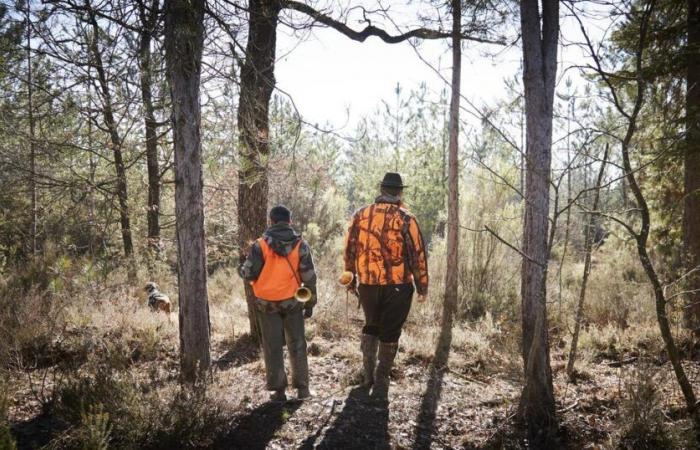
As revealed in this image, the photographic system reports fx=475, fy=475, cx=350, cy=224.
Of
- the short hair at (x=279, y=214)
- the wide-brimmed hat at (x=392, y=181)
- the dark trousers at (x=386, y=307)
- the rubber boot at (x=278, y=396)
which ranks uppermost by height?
the wide-brimmed hat at (x=392, y=181)

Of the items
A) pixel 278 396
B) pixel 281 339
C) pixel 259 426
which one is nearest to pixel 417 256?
pixel 281 339

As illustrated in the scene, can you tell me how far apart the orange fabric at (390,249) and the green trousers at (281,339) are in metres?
0.81

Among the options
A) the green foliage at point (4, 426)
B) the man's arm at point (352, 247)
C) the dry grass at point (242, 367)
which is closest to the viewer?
the green foliage at point (4, 426)

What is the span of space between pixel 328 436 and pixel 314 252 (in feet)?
36.2

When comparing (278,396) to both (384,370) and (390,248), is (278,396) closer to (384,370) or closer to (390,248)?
(384,370)

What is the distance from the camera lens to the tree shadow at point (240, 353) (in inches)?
246

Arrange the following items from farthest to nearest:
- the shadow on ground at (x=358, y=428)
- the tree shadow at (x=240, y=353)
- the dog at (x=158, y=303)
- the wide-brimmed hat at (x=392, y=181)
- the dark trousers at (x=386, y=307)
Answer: the dog at (x=158, y=303)
the tree shadow at (x=240, y=353)
the wide-brimmed hat at (x=392, y=181)
the dark trousers at (x=386, y=307)
the shadow on ground at (x=358, y=428)

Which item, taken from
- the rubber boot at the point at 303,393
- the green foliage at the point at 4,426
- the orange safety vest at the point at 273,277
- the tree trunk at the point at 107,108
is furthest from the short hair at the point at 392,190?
the green foliage at the point at 4,426

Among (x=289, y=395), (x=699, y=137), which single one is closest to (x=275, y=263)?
(x=289, y=395)

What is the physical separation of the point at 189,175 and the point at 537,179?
3.13 metres

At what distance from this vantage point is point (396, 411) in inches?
182

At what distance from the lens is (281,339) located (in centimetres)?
486

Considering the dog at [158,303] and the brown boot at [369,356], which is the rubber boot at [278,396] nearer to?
the brown boot at [369,356]

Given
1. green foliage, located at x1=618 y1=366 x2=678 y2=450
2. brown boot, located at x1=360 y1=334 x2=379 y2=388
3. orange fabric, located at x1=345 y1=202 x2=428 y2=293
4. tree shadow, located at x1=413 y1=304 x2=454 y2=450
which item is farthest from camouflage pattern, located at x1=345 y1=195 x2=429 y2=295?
green foliage, located at x1=618 y1=366 x2=678 y2=450
